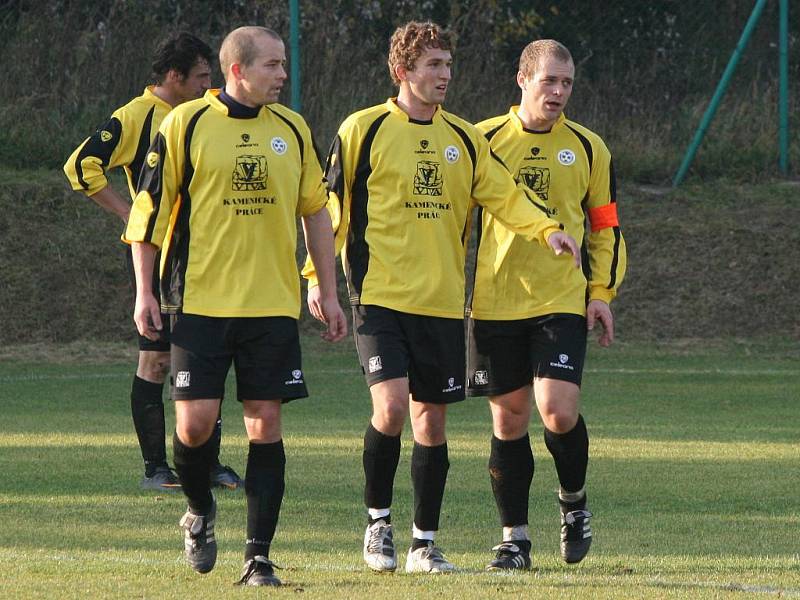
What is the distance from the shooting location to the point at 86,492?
7.86 m

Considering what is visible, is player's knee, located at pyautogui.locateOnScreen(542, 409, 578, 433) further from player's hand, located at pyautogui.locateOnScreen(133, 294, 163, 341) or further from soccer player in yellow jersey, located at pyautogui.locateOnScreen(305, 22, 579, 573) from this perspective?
player's hand, located at pyautogui.locateOnScreen(133, 294, 163, 341)

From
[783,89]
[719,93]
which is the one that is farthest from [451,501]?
[783,89]

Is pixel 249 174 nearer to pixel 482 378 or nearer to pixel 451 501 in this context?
pixel 482 378

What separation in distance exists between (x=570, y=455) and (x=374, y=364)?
0.92 meters

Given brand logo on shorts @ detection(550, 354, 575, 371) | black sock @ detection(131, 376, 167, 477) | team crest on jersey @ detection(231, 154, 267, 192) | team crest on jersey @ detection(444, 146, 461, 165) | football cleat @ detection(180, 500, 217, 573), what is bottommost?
black sock @ detection(131, 376, 167, 477)

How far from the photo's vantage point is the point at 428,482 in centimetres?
624

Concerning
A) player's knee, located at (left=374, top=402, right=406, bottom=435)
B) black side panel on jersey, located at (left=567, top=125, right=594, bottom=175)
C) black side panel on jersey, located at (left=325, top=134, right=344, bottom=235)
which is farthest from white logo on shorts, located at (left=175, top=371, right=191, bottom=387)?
black side panel on jersey, located at (left=567, top=125, right=594, bottom=175)

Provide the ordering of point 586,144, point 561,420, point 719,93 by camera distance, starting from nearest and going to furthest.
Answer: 1. point 561,420
2. point 586,144
3. point 719,93

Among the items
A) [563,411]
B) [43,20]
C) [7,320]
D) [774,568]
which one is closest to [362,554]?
[563,411]

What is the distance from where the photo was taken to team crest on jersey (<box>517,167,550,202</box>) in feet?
21.3

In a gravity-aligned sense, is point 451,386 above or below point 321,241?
below

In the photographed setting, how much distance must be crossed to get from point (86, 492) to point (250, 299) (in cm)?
246

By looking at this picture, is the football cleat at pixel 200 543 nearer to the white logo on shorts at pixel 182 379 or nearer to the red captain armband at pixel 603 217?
the white logo on shorts at pixel 182 379

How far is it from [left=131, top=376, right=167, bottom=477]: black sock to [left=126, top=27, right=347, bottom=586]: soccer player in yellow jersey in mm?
2275
